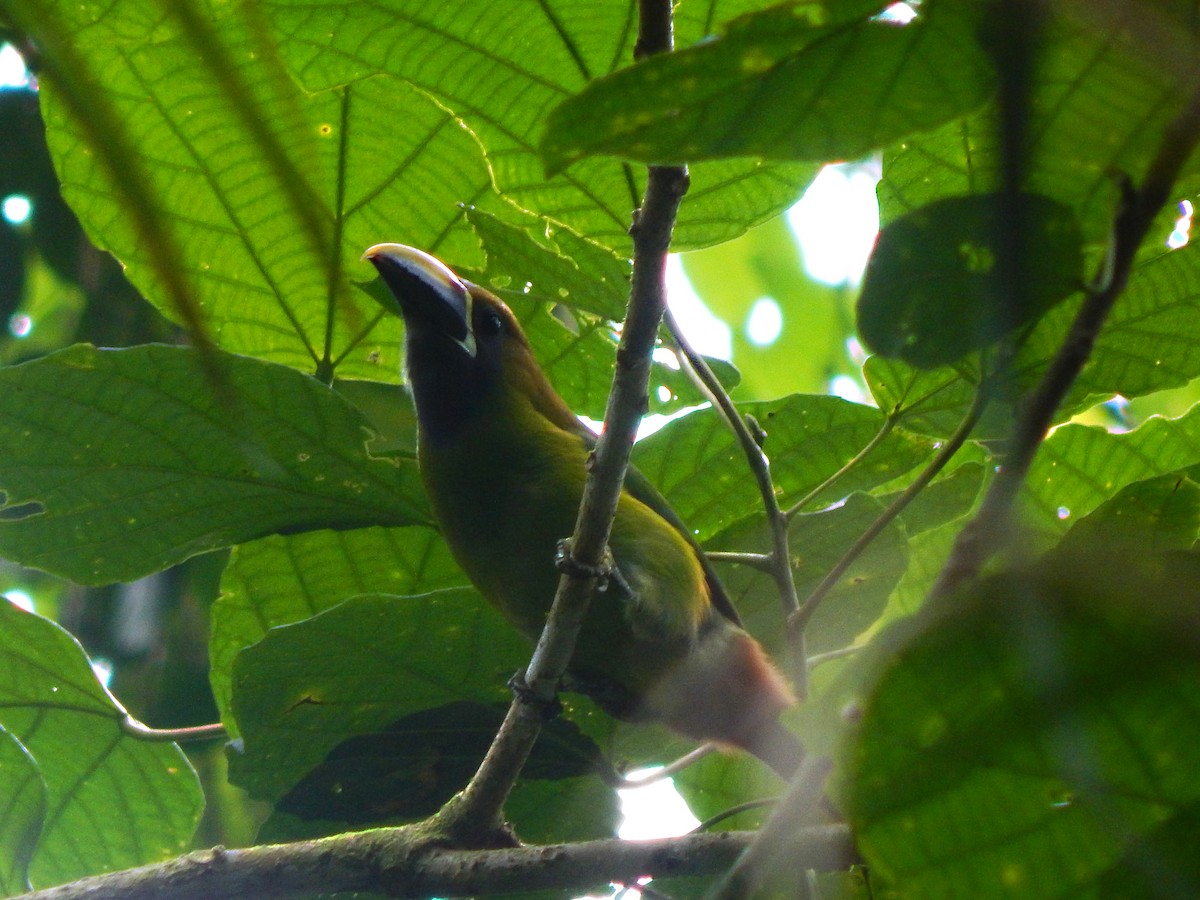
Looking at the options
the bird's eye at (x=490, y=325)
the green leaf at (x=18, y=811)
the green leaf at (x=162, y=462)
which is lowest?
the green leaf at (x=18, y=811)

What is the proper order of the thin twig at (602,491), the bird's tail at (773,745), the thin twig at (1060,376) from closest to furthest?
the thin twig at (1060,376) < the thin twig at (602,491) < the bird's tail at (773,745)

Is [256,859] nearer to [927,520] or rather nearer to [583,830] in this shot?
[583,830]

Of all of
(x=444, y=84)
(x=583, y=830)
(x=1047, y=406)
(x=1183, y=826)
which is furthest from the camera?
(x=583, y=830)

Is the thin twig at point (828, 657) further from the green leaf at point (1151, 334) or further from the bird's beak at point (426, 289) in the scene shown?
the bird's beak at point (426, 289)

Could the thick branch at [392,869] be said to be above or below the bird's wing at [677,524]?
below

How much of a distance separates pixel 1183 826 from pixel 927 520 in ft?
3.84

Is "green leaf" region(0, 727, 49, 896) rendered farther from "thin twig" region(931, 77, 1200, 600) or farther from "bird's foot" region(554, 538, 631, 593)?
"thin twig" region(931, 77, 1200, 600)

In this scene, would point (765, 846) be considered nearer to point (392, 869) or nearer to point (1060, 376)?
point (1060, 376)

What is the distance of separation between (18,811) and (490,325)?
125 centimetres

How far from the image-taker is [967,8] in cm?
77

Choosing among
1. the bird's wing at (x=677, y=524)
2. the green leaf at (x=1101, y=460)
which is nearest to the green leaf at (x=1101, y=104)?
the green leaf at (x=1101, y=460)

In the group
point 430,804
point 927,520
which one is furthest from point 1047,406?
point 430,804

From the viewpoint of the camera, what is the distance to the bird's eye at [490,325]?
8.25 feet

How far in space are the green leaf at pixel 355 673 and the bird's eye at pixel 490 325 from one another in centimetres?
82
